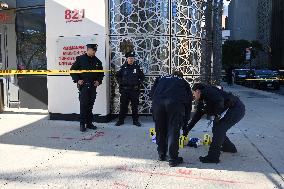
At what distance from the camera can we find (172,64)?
30.0 feet

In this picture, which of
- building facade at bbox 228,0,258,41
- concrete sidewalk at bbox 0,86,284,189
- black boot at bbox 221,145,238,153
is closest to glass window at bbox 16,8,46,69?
concrete sidewalk at bbox 0,86,284,189

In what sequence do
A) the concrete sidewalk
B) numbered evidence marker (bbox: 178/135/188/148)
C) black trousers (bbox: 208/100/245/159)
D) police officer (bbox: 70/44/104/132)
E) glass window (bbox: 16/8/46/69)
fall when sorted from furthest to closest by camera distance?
glass window (bbox: 16/8/46/69)
police officer (bbox: 70/44/104/132)
numbered evidence marker (bbox: 178/135/188/148)
black trousers (bbox: 208/100/245/159)
the concrete sidewalk

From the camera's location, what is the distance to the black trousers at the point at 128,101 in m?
8.72

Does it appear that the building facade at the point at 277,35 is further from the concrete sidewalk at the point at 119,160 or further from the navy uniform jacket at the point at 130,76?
the concrete sidewalk at the point at 119,160

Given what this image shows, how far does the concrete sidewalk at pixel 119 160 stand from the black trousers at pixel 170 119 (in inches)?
13.5

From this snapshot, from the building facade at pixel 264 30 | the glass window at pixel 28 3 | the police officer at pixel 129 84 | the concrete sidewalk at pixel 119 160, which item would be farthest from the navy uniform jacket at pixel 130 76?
the building facade at pixel 264 30

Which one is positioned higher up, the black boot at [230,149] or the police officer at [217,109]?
the police officer at [217,109]

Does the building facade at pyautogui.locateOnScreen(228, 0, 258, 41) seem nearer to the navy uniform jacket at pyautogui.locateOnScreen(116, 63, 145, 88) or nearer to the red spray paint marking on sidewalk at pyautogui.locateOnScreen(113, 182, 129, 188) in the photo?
the navy uniform jacket at pyautogui.locateOnScreen(116, 63, 145, 88)

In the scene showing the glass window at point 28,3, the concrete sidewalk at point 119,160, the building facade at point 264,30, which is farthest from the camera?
the building facade at point 264,30

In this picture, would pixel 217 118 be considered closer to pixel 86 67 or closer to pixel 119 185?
pixel 119 185

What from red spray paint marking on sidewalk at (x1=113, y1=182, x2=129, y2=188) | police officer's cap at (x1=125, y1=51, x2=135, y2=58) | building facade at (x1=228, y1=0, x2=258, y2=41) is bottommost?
red spray paint marking on sidewalk at (x1=113, y1=182, x2=129, y2=188)

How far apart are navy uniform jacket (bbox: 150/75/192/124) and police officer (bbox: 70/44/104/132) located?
2795 mm

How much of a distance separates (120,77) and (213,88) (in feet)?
11.4

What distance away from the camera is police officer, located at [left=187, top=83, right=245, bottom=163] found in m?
5.52
